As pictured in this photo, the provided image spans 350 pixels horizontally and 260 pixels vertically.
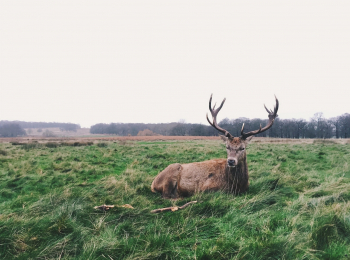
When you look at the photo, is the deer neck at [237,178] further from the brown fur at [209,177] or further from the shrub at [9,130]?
the shrub at [9,130]

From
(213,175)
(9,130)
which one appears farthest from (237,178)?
(9,130)

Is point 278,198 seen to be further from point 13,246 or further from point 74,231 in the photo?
point 13,246

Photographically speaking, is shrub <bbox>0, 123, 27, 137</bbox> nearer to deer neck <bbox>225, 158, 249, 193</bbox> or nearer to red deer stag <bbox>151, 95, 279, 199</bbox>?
red deer stag <bbox>151, 95, 279, 199</bbox>

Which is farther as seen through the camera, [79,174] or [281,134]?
[281,134]

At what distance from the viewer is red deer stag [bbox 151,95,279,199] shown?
5.41 metres

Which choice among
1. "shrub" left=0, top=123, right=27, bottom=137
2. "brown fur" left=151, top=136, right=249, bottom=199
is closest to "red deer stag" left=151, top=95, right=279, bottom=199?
"brown fur" left=151, top=136, right=249, bottom=199

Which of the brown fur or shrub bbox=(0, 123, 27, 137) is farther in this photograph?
shrub bbox=(0, 123, 27, 137)

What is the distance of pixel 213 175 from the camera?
18.8 ft

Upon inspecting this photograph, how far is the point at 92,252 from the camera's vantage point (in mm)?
2389

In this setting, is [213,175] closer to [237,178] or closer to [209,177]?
[209,177]

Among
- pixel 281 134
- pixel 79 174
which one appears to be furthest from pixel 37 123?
pixel 79 174

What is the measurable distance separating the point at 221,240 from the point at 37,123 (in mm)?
182285

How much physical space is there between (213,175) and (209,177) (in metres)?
0.12

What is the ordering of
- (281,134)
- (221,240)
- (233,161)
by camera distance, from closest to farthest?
(221,240), (233,161), (281,134)
